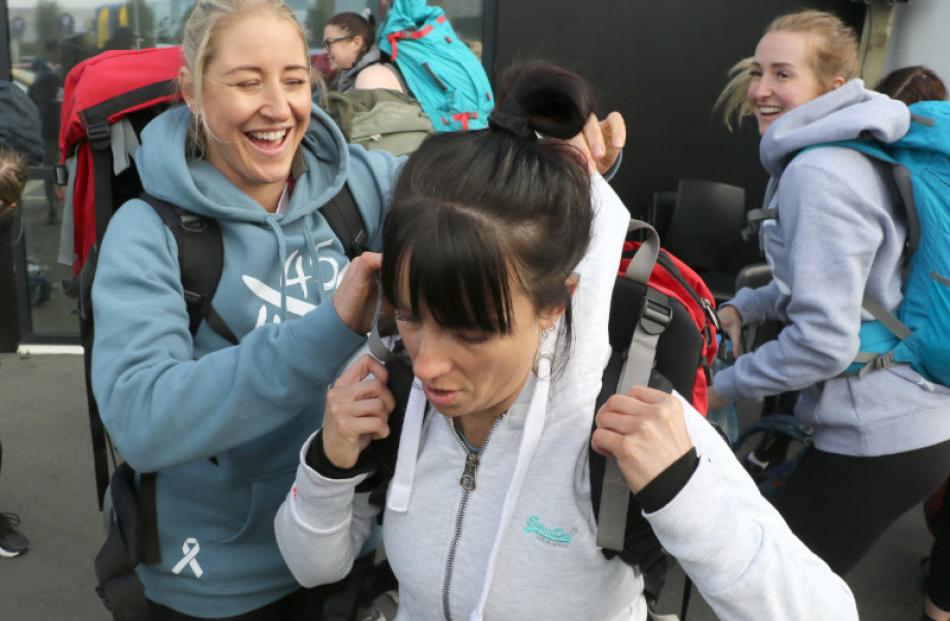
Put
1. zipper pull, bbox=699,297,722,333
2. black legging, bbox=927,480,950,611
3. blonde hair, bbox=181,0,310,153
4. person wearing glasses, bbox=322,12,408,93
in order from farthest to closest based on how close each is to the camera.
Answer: person wearing glasses, bbox=322,12,408,93 → black legging, bbox=927,480,950,611 → blonde hair, bbox=181,0,310,153 → zipper pull, bbox=699,297,722,333

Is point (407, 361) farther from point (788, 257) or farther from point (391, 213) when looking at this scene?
point (788, 257)

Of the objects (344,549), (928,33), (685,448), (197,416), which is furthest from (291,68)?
(928,33)

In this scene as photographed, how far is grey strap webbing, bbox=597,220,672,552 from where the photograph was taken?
3.95 ft

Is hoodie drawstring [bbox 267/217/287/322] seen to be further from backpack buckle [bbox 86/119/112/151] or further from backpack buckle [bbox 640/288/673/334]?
backpack buckle [bbox 640/288/673/334]

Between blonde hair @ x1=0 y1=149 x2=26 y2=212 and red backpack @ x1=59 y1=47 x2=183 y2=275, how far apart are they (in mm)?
913

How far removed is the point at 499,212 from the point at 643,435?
0.36 meters

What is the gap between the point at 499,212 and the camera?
1171 mm

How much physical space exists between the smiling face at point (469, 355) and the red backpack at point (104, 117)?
92 cm

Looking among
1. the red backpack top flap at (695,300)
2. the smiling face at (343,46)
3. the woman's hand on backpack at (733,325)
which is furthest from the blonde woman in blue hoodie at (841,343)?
the smiling face at (343,46)

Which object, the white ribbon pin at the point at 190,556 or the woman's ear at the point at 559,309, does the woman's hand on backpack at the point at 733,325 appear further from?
the white ribbon pin at the point at 190,556

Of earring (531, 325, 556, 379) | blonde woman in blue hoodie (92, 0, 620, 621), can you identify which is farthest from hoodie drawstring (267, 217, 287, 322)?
earring (531, 325, 556, 379)

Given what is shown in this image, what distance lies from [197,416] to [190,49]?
2.48ft

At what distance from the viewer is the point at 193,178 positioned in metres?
1.61

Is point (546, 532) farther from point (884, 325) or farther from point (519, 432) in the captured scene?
point (884, 325)
